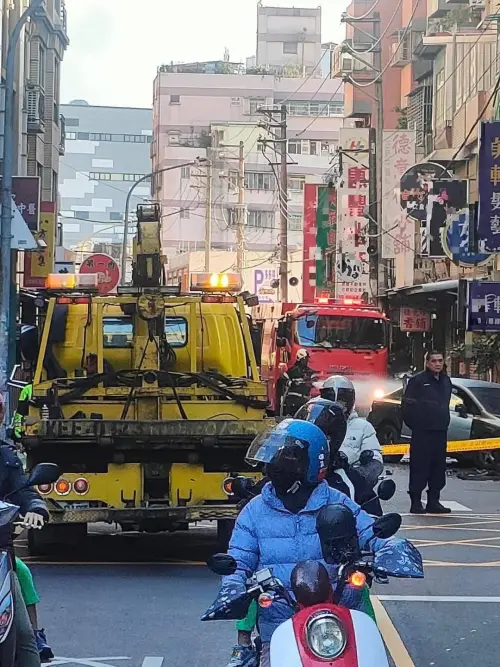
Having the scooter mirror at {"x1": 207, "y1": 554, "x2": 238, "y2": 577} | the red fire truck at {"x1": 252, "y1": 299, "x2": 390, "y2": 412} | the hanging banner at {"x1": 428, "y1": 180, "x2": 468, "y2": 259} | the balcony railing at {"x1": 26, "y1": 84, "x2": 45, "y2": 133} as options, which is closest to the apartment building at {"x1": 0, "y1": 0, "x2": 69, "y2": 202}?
the balcony railing at {"x1": 26, "y1": 84, "x2": 45, "y2": 133}

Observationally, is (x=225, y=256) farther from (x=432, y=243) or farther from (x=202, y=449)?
(x=202, y=449)

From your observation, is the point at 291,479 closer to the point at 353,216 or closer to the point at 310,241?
the point at 353,216

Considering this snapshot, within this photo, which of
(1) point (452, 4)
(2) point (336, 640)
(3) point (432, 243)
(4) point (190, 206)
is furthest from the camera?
(4) point (190, 206)

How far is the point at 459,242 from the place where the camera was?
2681cm

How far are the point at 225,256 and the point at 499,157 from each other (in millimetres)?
55148

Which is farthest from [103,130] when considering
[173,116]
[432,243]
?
[432,243]

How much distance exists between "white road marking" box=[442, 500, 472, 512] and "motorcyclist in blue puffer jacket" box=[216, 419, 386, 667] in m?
11.1

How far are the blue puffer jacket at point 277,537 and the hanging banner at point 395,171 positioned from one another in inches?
1217

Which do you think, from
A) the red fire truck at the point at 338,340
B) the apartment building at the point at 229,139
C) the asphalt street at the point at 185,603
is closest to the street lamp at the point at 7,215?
the asphalt street at the point at 185,603

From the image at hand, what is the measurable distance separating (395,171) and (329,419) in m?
30.5

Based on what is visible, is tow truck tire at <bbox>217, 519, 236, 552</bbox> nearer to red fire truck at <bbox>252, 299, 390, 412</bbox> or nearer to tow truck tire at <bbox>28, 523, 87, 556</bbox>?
tow truck tire at <bbox>28, 523, 87, 556</bbox>

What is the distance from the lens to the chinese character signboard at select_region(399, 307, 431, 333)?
133 feet

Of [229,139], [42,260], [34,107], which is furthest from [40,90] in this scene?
[229,139]

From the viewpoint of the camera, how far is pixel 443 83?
127 feet
